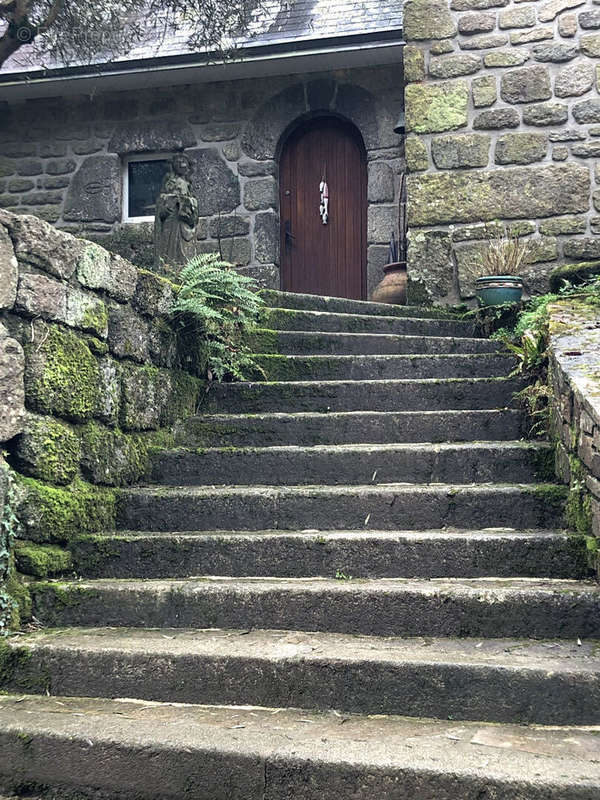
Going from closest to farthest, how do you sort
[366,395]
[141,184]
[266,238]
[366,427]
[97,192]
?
[366,427], [366,395], [266,238], [97,192], [141,184]

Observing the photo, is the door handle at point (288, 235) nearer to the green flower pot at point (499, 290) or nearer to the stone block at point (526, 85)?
the stone block at point (526, 85)

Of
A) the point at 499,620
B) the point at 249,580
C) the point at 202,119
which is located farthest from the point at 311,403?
the point at 202,119

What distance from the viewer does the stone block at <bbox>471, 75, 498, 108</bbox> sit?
674cm

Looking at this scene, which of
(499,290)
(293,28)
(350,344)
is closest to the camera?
(350,344)

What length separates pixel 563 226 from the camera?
6590 millimetres

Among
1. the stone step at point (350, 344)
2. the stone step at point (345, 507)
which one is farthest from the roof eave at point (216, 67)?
the stone step at point (345, 507)

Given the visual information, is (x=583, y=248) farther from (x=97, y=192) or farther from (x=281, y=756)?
(x=281, y=756)

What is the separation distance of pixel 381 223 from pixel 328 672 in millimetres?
6227

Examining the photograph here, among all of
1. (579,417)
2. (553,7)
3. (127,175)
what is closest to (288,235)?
(127,175)

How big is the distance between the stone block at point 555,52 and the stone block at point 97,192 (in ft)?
14.4

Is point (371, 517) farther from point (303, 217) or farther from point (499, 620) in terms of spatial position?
point (303, 217)

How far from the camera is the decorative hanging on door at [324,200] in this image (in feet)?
28.0

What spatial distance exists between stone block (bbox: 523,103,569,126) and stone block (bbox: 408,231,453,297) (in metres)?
1.12

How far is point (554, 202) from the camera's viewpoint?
21.6 feet
